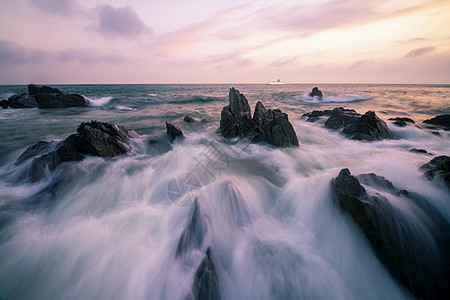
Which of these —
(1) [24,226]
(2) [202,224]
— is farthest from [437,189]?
(1) [24,226]

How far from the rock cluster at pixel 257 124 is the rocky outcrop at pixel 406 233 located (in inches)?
175

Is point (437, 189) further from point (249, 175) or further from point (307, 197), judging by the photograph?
point (249, 175)

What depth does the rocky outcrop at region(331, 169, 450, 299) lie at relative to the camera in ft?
9.14

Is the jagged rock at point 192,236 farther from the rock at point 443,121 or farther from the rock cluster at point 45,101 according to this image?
the rock cluster at point 45,101

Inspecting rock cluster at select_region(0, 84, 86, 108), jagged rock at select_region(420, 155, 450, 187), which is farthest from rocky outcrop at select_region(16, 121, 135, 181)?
rock cluster at select_region(0, 84, 86, 108)

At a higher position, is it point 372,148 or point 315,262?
point 372,148

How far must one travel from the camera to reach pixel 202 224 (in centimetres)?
372

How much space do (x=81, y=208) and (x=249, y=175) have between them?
15.6ft

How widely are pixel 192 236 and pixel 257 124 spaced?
23.3 ft

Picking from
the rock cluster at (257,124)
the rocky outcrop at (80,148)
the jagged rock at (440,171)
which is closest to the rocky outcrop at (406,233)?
the jagged rock at (440,171)

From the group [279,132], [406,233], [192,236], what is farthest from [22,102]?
[406,233]

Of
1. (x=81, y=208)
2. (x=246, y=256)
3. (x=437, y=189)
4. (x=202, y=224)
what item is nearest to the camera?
(x=246, y=256)

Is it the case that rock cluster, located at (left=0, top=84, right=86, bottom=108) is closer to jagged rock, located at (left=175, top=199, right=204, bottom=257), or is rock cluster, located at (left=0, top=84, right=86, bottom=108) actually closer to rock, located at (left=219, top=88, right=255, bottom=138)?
rock, located at (left=219, top=88, right=255, bottom=138)

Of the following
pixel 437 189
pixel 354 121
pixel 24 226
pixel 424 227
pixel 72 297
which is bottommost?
pixel 72 297
